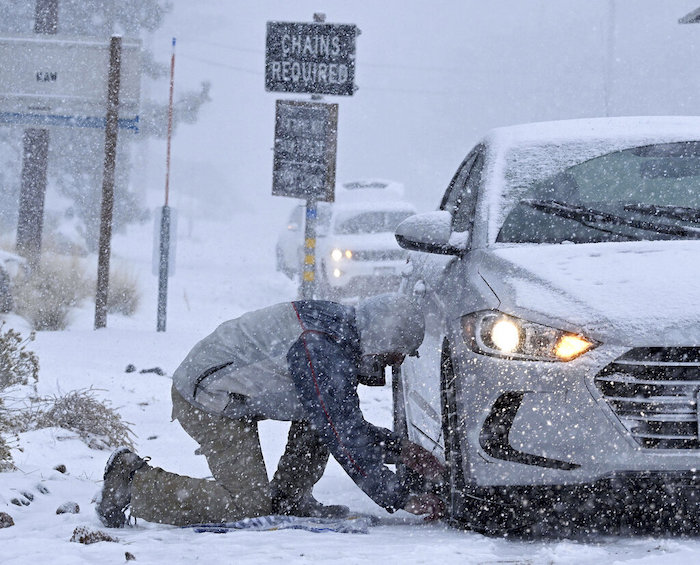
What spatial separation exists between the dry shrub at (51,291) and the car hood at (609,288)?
33.6 feet

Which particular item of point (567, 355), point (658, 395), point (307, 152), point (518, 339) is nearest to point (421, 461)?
point (518, 339)

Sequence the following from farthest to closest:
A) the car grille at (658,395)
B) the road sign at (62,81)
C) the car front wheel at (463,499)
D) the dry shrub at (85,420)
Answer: the road sign at (62,81) → the dry shrub at (85,420) → the car front wheel at (463,499) → the car grille at (658,395)

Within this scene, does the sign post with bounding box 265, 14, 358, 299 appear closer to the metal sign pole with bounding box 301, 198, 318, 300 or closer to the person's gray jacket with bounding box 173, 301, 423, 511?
the metal sign pole with bounding box 301, 198, 318, 300

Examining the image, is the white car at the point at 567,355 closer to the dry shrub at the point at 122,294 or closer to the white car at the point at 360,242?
the white car at the point at 360,242

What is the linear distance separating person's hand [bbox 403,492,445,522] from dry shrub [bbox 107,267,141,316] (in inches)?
483

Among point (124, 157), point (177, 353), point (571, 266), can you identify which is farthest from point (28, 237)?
point (571, 266)

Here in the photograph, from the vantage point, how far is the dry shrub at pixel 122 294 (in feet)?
51.3

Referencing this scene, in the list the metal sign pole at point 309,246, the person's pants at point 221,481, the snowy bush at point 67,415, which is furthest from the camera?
the metal sign pole at point 309,246

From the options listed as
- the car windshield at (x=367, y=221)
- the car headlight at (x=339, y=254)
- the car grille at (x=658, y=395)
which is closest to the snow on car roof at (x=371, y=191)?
the car windshield at (x=367, y=221)

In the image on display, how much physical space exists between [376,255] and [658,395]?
37.6 ft

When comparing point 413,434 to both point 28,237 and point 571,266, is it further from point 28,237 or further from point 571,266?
point 28,237

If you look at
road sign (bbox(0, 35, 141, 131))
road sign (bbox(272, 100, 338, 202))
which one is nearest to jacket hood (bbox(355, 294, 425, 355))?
road sign (bbox(272, 100, 338, 202))

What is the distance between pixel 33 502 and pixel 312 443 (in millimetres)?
1225

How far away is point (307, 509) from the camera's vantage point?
13.7ft
